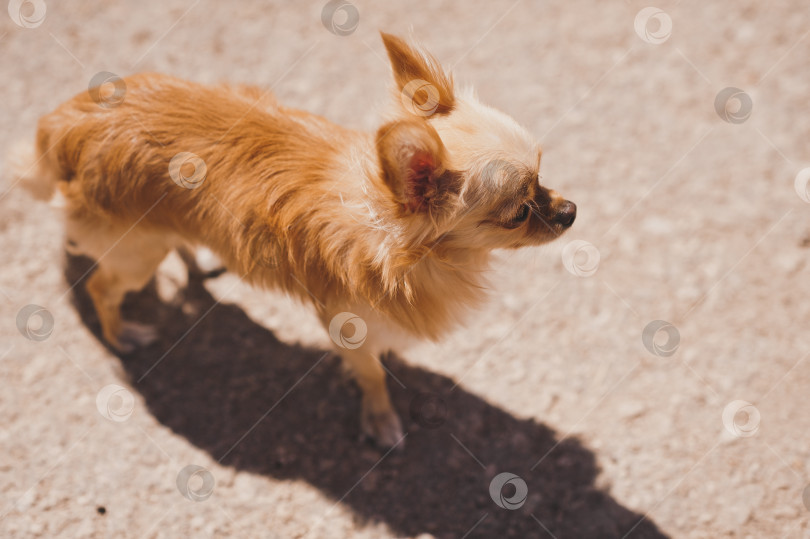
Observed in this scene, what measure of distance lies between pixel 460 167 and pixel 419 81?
57cm

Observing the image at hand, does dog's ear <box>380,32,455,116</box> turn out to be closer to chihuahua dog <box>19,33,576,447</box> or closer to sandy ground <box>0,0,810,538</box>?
chihuahua dog <box>19,33,576,447</box>

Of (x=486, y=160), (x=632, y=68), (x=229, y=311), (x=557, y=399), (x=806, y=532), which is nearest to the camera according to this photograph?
(x=486, y=160)

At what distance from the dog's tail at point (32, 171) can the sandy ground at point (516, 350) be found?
2.72 ft

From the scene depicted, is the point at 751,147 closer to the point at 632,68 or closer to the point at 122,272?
the point at 632,68

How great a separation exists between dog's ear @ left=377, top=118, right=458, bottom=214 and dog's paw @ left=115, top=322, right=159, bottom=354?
260cm

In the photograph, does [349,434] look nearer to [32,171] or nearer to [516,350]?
[516,350]

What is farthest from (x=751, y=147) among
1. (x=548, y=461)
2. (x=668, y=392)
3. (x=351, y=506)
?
(x=351, y=506)

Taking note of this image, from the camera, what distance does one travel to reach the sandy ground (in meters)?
3.72

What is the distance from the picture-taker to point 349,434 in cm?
400

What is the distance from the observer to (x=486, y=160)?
2.60m

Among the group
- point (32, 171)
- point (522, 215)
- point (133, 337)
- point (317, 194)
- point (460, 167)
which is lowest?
point (133, 337)

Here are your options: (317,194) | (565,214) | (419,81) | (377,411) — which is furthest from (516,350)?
(419,81)

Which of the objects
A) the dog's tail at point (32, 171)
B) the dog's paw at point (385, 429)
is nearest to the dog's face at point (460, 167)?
the dog's paw at point (385, 429)

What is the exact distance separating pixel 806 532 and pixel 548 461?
157 centimetres
